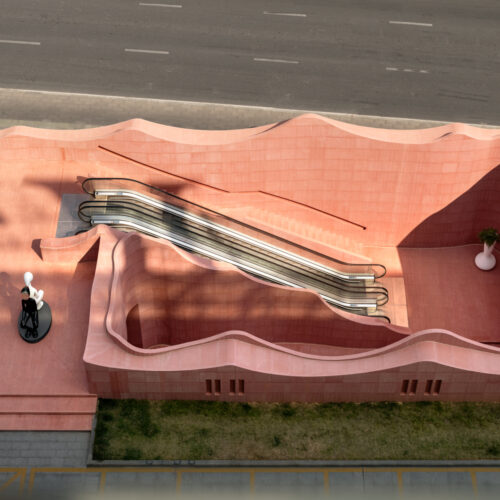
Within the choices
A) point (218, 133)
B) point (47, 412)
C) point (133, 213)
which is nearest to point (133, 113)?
point (218, 133)

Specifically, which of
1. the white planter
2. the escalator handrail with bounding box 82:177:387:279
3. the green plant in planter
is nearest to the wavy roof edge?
the escalator handrail with bounding box 82:177:387:279

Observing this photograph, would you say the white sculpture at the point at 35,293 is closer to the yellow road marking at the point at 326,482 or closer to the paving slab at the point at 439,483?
the yellow road marking at the point at 326,482

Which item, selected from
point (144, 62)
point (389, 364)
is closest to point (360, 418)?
point (389, 364)

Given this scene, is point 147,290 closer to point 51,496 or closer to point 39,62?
point 51,496

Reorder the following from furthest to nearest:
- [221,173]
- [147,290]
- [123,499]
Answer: [221,173] < [147,290] < [123,499]

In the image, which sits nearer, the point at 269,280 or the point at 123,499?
the point at 123,499
